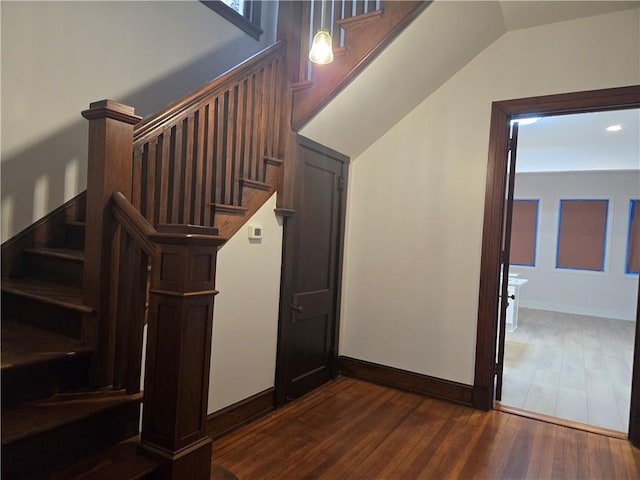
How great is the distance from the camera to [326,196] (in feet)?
11.0

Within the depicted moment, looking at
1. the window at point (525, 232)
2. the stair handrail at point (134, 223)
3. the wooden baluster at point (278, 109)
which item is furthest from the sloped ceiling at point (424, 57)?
the window at point (525, 232)

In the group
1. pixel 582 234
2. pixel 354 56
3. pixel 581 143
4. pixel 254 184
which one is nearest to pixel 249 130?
pixel 254 184

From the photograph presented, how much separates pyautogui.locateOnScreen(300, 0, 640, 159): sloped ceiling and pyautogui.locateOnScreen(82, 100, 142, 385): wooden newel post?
146 centimetres

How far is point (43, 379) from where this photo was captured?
162 cm

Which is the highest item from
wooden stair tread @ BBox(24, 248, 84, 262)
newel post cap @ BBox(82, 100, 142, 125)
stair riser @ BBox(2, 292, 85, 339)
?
newel post cap @ BBox(82, 100, 142, 125)

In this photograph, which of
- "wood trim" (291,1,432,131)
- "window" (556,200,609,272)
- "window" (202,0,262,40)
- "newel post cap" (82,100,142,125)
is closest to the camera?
"newel post cap" (82,100,142,125)

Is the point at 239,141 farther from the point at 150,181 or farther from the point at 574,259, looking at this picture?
the point at 574,259

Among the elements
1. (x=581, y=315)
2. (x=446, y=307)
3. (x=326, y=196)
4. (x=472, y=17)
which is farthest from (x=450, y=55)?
(x=581, y=315)

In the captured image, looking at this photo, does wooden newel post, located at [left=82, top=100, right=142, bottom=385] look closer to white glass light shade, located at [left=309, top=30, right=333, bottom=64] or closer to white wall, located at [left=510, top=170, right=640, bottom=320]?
white glass light shade, located at [left=309, top=30, right=333, bottom=64]

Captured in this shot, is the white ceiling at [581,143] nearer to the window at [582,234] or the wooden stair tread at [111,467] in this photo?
the window at [582,234]

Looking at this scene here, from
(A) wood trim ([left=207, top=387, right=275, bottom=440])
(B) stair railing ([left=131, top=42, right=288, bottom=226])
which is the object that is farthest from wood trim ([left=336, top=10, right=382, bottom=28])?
(A) wood trim ([left=207, top=387, right=275, bottom=440])

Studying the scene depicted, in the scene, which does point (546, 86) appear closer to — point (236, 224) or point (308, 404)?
point (236, 224)

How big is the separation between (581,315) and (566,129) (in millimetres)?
4278

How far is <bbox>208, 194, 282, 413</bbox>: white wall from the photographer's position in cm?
244
